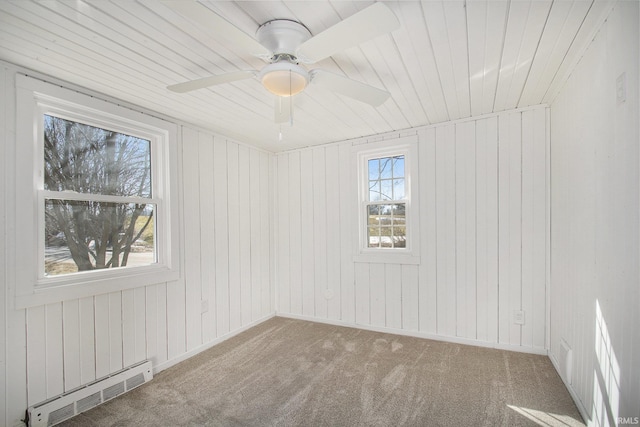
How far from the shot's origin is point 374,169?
12.2ft

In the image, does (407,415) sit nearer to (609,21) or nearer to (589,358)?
(589,358)

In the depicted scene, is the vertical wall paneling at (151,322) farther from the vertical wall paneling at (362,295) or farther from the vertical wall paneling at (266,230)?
the vertical wall paneling at (362,295)

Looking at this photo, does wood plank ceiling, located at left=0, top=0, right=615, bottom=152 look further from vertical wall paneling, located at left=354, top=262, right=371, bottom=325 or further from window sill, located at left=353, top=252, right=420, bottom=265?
vertical wall paneling, located at left=354, top=262, right=371, bottom=325

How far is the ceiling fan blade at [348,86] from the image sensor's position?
1.64 meters

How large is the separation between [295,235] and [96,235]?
2279 millimetres

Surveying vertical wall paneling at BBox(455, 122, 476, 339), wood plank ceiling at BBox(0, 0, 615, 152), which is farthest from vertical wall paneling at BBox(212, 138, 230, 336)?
vertical wall paneling at BBox(455, 122, 476, 339)

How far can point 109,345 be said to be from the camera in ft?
7.71

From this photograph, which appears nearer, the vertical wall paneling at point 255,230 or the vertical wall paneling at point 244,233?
the vertical wall paneling at point 244,233

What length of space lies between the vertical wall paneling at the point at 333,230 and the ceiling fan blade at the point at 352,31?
7.85 feet

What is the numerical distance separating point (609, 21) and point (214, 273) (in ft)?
11.8

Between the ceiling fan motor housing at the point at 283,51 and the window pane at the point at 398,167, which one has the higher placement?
the ceiling fan motor housing at the point at 283,51

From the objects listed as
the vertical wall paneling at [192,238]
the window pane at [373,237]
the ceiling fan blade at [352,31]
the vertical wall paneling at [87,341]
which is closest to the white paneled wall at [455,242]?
the window pane at [373,237]

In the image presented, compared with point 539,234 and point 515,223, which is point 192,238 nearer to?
point 515,223

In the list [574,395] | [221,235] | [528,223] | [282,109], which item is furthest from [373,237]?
[574,395]
